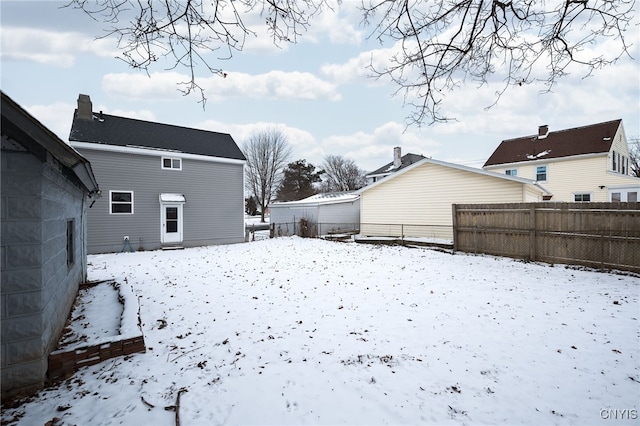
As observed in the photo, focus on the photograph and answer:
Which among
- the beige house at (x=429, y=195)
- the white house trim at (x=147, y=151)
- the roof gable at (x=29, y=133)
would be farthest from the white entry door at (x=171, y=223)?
the roof gable at (x=29, y=133)

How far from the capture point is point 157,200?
1445cm

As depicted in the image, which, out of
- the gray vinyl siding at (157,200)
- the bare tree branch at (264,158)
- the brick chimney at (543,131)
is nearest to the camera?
the gray vinyl siding at (157,200)

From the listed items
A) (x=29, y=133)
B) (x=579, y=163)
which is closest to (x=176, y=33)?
(x=29, y=133)

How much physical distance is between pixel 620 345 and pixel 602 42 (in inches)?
156

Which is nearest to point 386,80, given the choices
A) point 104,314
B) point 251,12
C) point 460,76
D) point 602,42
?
point 460,76

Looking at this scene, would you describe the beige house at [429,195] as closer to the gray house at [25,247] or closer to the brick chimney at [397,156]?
the gray house at [25,247]

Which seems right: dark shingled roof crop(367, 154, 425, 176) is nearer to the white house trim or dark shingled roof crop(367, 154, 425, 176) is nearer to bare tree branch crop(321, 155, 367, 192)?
bare tree branch crop(321, 155, 367, 192)

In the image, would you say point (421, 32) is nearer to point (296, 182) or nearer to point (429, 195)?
point (429, 195)

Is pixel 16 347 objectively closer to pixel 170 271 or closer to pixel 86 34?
pixel 86 34

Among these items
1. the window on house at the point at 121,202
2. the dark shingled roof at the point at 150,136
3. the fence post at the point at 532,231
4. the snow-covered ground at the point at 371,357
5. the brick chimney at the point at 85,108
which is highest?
the brick chimney at the point at 85,108

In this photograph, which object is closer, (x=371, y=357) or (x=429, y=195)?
(x=371, y=357)

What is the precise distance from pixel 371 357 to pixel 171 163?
47.9 feet

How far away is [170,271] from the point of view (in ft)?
30.0

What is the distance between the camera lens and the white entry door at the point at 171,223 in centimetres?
1460
